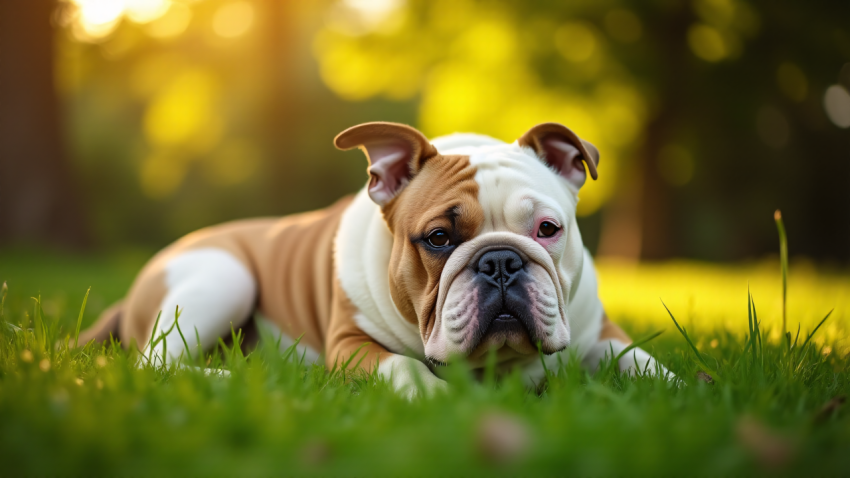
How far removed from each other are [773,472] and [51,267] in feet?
33.1

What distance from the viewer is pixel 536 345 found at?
2.62m

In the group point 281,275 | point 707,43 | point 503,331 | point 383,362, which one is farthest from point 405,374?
point 707,43

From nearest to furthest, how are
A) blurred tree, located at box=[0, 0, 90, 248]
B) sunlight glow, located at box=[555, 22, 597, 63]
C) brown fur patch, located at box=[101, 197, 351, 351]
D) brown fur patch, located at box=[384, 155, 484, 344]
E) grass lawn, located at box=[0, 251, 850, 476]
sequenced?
grass lawn, located at box=[0, 251, 850, 476]
brown fur patch, located at box=[384, 155, 484, 344]
brown fur patch, located at box=[101, 197, 351, 351]
blurred tree, located at box=[0, 0, 90, 248]
sunlight glow, located at box=[555, 22, 597, 63]

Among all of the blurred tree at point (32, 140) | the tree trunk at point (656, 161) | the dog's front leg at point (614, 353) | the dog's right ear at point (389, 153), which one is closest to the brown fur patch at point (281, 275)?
the dog's right ear at point (389, 153)

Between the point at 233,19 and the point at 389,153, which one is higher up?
the point at 233,19

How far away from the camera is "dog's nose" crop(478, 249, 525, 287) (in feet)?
8.55

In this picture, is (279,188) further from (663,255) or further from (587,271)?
(587,271)

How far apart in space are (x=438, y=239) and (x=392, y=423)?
1.20m

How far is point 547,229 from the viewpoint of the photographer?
2.87 m

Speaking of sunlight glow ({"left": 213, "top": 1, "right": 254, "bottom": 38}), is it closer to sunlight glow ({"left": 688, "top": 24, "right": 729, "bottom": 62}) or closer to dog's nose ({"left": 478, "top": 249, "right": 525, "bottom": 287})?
sunlight glow ({"left": 688, "top": 24, "right": 729, "bottom": 62})

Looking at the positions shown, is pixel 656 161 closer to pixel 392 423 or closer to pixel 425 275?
pixel 425 275

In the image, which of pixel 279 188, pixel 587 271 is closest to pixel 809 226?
pixel 279 188

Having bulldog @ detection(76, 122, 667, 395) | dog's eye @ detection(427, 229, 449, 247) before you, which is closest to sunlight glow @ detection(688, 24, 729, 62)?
bulldog @ detection(76, 122, 667, 395)

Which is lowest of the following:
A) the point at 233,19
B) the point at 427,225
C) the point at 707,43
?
the point at 427,225
